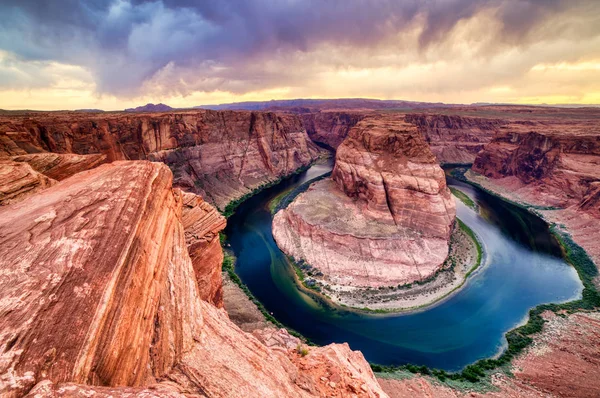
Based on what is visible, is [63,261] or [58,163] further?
[58,163]

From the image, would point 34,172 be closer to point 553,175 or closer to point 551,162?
point 553,175

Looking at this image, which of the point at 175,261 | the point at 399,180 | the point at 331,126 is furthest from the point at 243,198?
the point at 331,126

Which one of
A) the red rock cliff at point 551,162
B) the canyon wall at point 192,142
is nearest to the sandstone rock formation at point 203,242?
the canyon wall at point 192,142

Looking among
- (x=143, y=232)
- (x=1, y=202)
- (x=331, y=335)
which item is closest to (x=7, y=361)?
(x=143, y=232)

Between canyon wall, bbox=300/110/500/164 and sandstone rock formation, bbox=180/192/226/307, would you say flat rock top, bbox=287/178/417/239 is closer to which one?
sandstone rock formation, bbox=180/192/226/307

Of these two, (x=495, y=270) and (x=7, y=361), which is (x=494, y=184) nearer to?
(x=495, y=270)

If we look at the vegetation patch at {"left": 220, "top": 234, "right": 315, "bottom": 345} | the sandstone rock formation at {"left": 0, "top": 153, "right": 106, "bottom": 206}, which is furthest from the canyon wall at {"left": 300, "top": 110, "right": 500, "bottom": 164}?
the sandstone rock formation at {"left": 0, "top": 153, "right": 106, "bottom": 206}
